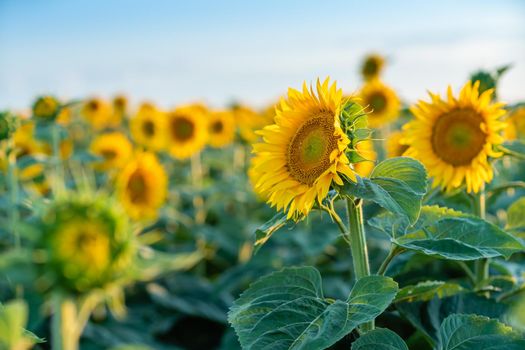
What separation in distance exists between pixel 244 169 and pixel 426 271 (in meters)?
4.33

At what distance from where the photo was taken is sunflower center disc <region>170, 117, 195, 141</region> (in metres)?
5.89

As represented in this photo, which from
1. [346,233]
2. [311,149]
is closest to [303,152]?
[311,149]

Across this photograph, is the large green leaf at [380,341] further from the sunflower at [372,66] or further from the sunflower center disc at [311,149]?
the sunflower at [372,66]

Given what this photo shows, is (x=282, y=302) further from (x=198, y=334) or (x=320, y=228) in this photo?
(x=320, y=228)

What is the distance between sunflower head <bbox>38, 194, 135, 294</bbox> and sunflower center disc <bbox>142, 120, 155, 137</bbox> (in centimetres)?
529

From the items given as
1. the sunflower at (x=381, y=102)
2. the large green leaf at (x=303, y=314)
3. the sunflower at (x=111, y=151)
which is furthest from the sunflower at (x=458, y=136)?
the sunflower at (x=111, y=151)

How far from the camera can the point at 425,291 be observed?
1.83 meters

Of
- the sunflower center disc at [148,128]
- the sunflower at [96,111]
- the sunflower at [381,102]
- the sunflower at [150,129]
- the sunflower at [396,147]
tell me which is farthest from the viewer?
the sunflower at [96,111]

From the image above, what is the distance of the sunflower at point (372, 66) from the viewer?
6664 millimetres

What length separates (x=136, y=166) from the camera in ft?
14.1

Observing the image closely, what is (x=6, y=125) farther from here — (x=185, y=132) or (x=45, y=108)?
(x=185, y=132)

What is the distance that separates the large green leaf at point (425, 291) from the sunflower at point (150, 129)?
423cm

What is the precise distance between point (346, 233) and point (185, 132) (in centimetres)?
426

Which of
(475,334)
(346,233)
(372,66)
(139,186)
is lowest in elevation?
(475,334)
